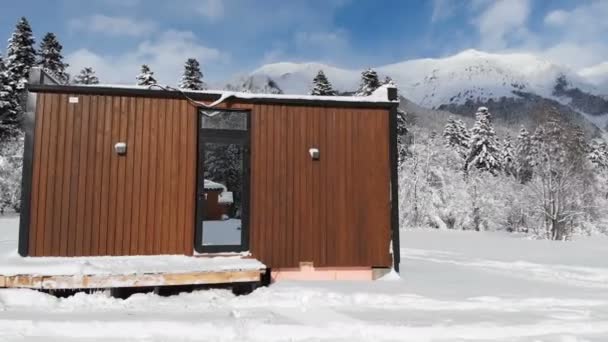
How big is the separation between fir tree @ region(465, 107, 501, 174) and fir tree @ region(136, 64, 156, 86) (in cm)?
2278

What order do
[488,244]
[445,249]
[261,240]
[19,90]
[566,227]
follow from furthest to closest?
[19,90], [566,227], [488,244], [445,249], [261,240]

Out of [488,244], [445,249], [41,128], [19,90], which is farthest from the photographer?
[19,90]

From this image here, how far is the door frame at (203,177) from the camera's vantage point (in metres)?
6.29

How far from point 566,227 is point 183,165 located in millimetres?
18163

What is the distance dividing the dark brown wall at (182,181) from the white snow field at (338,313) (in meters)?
0.82

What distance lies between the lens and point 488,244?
50.3 feet

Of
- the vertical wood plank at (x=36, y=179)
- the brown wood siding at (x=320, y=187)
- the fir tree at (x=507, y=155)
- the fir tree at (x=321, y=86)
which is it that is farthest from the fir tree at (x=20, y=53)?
the fir tree at (x=507, y=155)

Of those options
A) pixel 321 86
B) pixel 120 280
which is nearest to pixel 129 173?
pixel 120 280

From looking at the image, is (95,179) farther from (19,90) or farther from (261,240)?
(19,90)

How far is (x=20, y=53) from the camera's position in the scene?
81.3ft

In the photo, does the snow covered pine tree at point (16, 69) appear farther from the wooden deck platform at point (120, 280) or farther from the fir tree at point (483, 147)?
the fir tree at point (483, 147)

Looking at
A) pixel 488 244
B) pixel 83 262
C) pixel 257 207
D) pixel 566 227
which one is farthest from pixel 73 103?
pixel 566 227

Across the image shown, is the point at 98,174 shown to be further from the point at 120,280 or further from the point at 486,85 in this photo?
the point at 486,85

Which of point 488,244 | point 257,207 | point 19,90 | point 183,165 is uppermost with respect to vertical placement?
point 19,90
